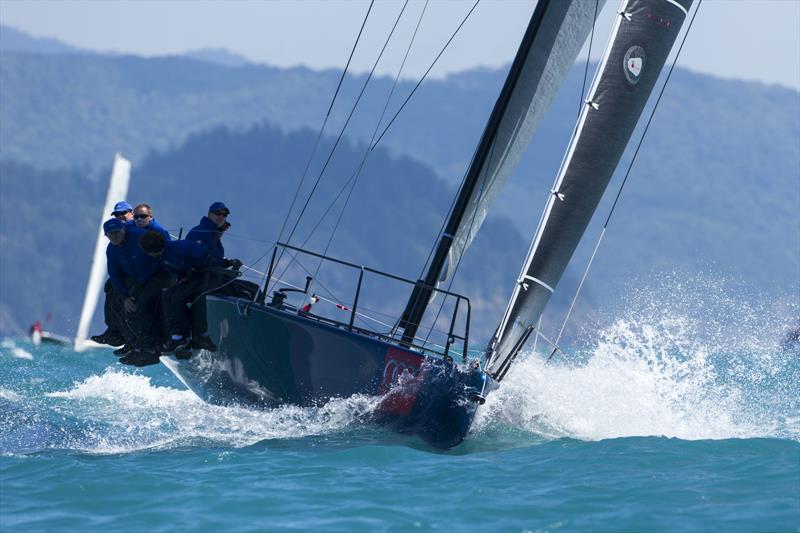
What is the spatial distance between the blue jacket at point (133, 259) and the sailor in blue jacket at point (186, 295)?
95 mm

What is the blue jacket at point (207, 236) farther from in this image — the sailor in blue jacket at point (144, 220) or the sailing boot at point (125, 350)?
the sailing boot at point (125, 350)

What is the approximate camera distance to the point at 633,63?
9570 mm

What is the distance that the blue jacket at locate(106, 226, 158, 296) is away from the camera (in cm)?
913

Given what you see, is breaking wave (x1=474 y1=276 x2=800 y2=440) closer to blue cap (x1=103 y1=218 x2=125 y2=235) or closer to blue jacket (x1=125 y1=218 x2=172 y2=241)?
blue jacket (x1=125 y1=218 x2=172 y2=241)

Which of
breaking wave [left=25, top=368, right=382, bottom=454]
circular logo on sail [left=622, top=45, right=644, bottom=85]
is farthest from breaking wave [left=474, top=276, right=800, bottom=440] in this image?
circular logo on sail [left=622, top=45, right=644, bottom=85]

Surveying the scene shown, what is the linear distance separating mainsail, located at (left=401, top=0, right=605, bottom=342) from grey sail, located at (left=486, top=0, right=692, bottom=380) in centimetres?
31

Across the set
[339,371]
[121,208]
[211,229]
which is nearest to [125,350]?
[121,208]

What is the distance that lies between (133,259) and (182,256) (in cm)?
35

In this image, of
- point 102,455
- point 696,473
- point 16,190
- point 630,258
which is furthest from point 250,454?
point 630,258

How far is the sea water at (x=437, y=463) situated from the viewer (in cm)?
656

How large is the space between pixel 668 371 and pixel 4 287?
114 metres

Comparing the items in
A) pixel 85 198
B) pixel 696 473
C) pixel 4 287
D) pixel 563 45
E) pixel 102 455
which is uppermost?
pixel 563 45

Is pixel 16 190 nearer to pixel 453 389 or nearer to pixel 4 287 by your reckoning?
pixel 4 287

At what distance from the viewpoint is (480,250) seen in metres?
136
